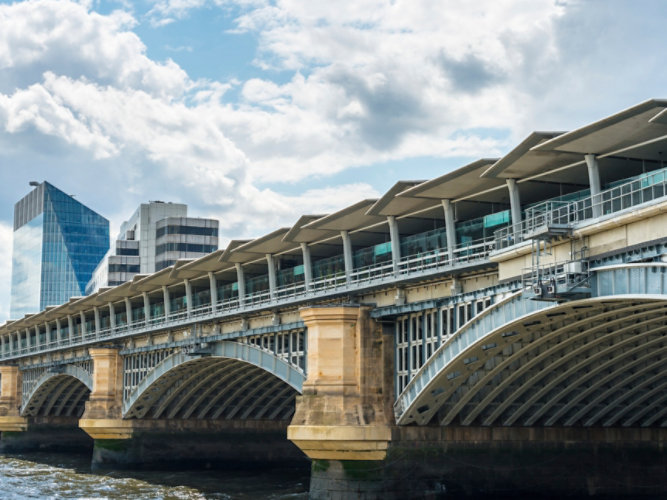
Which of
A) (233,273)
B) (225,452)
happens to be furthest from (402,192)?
(225,452)

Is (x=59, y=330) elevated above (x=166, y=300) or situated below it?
above

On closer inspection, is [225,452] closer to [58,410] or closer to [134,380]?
[134,380]

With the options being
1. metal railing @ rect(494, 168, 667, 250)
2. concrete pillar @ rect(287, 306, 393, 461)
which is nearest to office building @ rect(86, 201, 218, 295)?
concrete pillar @ rect(287, 306, 393, 461)

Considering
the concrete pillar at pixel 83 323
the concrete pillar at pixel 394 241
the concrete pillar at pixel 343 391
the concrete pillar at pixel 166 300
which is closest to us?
the concrete pillar at pixel 343 391

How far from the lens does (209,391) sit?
221 feet

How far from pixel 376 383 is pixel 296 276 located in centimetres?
1209

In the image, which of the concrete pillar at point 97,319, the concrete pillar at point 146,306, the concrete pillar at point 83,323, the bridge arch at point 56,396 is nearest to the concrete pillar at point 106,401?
the concrete pillar at point 146,306

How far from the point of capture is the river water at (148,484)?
53.0m

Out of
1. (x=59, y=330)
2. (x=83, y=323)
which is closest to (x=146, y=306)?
(x=83, y=323)

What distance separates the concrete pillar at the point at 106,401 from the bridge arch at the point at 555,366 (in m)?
33.8

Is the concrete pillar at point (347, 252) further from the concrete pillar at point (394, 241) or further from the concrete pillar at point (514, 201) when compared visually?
the concrete pillar at point (514, 201)

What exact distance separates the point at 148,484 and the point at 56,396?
36.4 m

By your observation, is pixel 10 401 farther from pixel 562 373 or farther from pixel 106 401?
pixel 562 373

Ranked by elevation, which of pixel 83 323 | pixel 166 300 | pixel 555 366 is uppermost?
pixel 83 323
